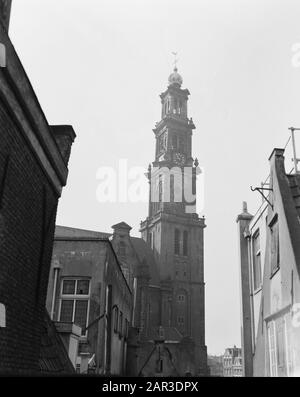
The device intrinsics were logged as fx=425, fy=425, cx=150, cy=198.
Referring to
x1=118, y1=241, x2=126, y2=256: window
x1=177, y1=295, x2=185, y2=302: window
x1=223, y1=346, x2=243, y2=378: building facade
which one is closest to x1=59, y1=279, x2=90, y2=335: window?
x1=118, y1=241, x2=126, y2=256: window

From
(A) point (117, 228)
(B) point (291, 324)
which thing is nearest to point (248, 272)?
(B) point (291, 324)

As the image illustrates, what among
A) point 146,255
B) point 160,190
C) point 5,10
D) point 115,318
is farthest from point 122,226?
point 5,10

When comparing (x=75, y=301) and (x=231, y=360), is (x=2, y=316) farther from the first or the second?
(x=231, y=360)

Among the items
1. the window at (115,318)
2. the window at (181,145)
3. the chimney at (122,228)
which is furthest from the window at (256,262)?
the window at (181,145)

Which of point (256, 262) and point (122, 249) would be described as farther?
point (122, 249)

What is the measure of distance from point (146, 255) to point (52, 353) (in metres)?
56.3

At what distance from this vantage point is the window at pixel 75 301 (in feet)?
65.5

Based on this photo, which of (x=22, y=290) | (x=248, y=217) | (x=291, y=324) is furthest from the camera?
(x=248, y=217)

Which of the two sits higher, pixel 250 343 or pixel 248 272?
pixel 248 272

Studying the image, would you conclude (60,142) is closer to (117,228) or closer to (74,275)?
(74,275)

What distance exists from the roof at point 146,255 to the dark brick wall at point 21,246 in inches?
2114

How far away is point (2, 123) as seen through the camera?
5.99 meters

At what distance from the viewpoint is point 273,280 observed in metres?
10.5
